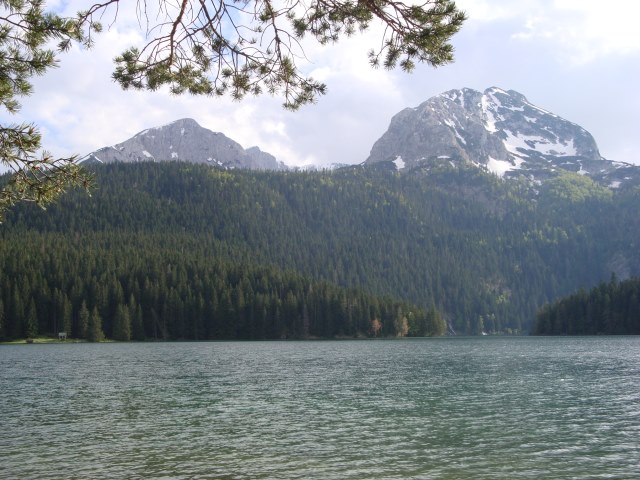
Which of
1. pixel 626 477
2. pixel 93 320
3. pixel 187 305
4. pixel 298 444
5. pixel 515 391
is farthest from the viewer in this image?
pixel 187 305

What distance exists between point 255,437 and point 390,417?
9478 mm

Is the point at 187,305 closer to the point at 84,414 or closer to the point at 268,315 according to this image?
the point at 268,315

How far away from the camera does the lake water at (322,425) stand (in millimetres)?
26516

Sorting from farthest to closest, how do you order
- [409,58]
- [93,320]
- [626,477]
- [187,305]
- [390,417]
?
[187,305] < [93,320] < [390,417] < [626,477] < [409,58]

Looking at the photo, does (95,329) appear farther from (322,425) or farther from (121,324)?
(322,425)

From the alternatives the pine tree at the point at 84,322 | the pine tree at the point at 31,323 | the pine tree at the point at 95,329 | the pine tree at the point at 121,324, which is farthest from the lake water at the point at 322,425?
the pine tree at the point at 121,324

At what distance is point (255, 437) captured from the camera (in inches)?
1294

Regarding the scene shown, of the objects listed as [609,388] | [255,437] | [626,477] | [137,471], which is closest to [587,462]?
[626,477]

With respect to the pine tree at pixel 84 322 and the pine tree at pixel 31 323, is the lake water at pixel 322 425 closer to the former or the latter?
the pine tree at pixel 31 323

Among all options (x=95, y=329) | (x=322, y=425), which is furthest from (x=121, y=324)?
(x=322, y=425)

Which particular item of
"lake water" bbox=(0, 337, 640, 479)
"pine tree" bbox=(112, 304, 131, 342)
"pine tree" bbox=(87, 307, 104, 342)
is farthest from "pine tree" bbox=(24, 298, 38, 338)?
"lake water" bbox=(0, 337, 640, 479)

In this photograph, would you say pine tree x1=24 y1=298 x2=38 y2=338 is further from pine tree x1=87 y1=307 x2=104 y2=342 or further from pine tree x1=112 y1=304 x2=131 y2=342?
pine tree x1=112 y1=304 x2=131 y2=342

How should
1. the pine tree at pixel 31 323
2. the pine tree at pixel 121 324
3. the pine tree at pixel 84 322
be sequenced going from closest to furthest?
1. the pine tree at pixel 31 323
2. the pine tree at pixel 84 322
3. the pine tree at pixel 121 324

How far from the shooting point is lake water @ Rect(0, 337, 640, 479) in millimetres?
26516
